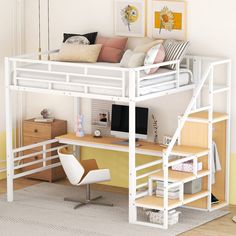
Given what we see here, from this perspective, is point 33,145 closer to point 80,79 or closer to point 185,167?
point 80,79

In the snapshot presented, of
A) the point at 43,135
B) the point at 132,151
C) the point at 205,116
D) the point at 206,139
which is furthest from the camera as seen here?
the point at 43,135

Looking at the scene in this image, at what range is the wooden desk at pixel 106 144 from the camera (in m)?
7.81

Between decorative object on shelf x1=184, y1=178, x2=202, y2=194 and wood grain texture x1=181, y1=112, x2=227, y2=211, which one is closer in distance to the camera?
decorative object on shelf x1=184, y1=178, x2=202, y2=194

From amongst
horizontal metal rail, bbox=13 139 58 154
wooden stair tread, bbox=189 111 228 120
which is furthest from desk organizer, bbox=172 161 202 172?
horizontal metal rail, bbox=13 139 58 154

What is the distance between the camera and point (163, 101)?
8023 mm

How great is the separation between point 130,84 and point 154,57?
496 millimetres

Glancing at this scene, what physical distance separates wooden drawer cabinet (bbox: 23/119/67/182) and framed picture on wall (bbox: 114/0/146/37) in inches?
46.5

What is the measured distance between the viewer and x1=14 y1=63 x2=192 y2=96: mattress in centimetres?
711

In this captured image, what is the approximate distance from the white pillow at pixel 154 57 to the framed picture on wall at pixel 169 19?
480 millimetres

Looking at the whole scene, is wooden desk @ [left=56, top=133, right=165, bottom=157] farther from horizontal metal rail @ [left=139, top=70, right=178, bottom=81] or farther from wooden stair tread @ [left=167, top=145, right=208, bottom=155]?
horizontal metal rail @ [left=139, top=70, right=178, bottom=81]

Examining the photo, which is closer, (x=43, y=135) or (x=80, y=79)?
(x=80, y=79)

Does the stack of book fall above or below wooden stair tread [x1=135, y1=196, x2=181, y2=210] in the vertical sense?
above

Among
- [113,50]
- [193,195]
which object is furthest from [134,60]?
[193,195]

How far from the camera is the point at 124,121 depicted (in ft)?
26.8
